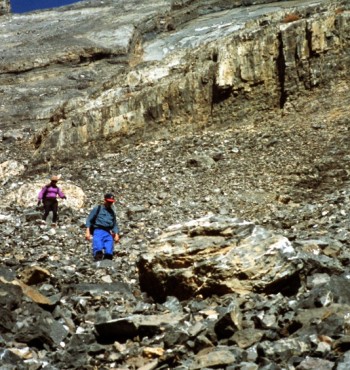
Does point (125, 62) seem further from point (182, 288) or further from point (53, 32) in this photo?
point (182, 288)

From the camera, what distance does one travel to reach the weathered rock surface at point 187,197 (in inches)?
251

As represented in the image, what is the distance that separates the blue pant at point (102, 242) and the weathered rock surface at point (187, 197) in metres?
0.35

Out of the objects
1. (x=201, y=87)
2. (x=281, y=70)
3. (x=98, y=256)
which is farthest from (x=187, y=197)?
(x=281, y=70)

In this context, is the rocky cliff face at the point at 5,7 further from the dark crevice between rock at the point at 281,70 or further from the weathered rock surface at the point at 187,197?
the dark crevice between rock at the point at 281,70

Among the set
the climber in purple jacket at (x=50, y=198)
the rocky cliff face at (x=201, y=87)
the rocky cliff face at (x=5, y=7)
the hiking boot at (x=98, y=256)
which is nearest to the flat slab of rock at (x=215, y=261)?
the hiking boot at (x=98, y=256)

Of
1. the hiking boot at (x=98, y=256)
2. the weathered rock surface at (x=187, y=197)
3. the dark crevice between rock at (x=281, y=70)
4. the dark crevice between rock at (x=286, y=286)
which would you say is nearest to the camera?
the weathered rock surface at (x=187, y=197)

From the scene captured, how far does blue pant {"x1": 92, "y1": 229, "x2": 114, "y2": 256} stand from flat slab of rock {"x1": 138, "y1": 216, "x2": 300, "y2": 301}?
2.82 metres

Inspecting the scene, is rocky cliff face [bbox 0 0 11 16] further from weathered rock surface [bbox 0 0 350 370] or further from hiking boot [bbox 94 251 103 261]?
hiking boot [bbox 94 251 103 261]

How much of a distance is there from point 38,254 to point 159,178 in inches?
320

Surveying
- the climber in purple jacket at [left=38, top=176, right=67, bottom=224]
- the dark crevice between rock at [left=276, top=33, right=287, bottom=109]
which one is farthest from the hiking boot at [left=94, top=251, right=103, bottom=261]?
the dark crevice between rock at [left=276, top=33, right=287, bottom=109]

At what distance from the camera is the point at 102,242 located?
11578 mm

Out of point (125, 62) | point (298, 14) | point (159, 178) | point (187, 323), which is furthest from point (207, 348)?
point (125, 62)

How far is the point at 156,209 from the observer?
54.8 feet

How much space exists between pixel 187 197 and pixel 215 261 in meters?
9.69
